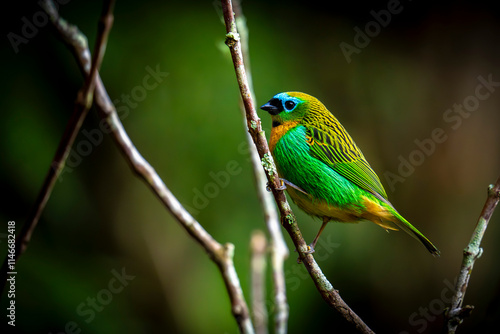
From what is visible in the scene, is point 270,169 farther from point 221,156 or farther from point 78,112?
point 221,156

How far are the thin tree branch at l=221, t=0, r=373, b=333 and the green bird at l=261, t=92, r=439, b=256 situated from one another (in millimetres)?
780

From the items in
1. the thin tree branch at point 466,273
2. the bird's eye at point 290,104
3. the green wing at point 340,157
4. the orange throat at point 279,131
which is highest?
the bird's eye at point 290,104

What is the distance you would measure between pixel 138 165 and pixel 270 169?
820 millimetres

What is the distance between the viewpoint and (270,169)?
6.52 ft

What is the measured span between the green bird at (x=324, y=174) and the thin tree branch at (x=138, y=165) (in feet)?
4.96

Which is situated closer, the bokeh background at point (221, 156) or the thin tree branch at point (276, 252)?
the thin tree branch at point (276, 252)

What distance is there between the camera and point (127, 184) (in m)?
4.60

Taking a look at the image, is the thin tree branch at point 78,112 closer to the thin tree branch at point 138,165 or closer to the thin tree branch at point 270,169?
the thin tree branch at point 138,165

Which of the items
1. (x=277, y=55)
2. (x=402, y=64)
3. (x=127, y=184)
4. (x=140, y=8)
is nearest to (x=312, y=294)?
(x=127, y=184)

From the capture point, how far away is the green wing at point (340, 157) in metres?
3.08

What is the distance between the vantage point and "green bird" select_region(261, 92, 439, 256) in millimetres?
2961

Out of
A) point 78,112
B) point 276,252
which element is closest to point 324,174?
point 276,252

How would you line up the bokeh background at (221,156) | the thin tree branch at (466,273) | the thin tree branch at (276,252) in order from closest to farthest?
the thin tree branch at (466,273), the thin tree branch at (276,252), the bokeh background at (221,156)

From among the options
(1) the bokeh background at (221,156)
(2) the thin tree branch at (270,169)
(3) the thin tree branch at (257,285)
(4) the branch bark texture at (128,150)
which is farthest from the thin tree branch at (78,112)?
(1) the bokeh background at (221,156)
